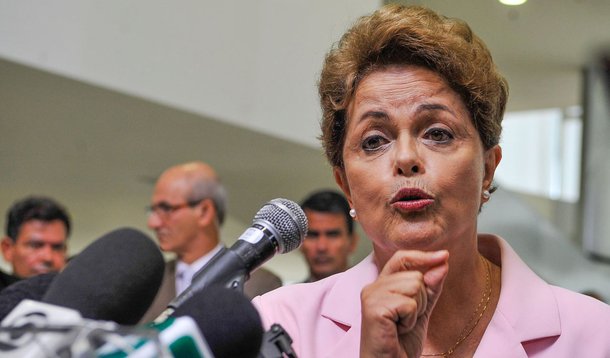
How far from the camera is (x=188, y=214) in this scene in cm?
389

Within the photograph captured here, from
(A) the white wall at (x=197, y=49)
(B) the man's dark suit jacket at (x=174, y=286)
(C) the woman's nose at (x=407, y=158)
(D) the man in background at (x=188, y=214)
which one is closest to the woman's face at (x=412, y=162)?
(C) the woman's nose at (x=407, y=158)

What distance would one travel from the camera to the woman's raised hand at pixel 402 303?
3.84ft

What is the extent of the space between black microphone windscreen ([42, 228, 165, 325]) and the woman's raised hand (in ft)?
1.30

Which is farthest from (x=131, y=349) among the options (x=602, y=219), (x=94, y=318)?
(x=602, y=219)

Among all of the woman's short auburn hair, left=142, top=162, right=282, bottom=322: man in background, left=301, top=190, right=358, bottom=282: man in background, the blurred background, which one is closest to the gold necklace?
the woman's short auburn hair

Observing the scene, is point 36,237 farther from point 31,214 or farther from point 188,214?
point 188,214

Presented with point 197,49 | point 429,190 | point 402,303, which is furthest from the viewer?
point 197,49

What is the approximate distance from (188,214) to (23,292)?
3042mm

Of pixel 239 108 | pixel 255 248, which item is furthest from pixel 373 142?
pixel 239 108

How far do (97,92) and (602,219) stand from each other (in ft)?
16.7

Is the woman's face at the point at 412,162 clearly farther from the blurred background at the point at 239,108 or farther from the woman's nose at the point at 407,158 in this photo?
the blurred background at the point at 239,108

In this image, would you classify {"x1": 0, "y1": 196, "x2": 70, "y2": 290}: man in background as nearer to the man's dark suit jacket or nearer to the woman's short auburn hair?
the man's dark suit jacket

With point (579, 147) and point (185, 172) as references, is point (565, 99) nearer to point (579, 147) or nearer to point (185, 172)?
point (579, 147)

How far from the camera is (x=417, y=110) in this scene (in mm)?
1435
